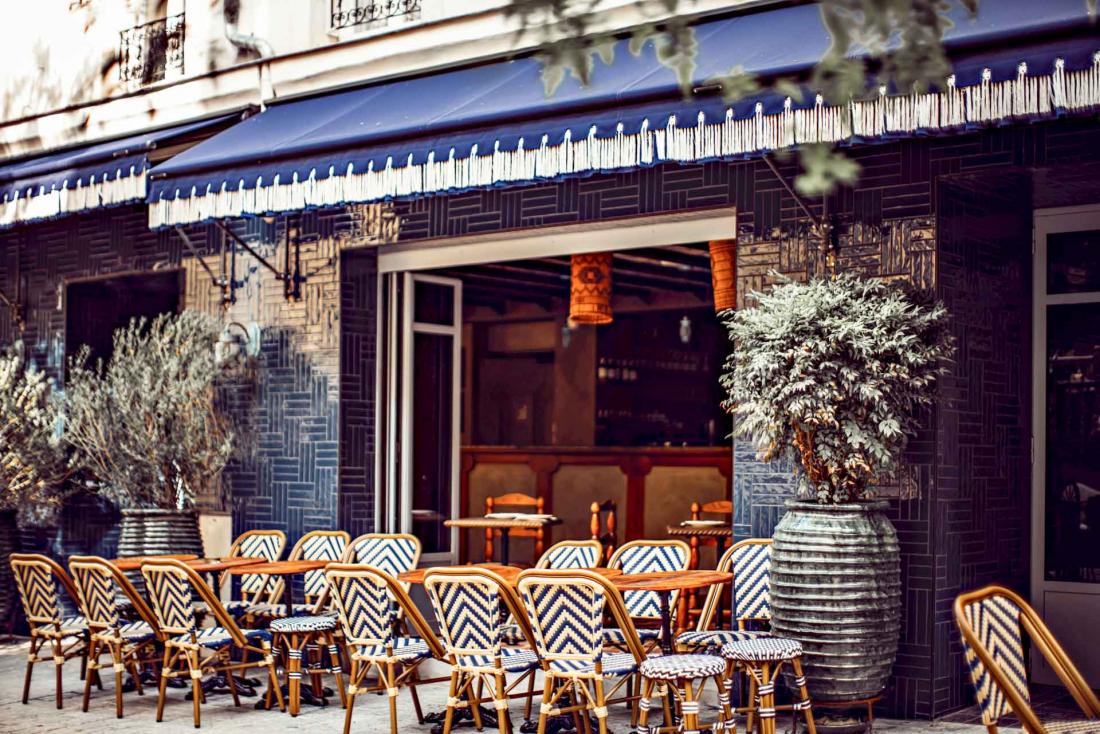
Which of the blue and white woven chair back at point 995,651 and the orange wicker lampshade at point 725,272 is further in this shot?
the orange wicker lampshade at point 725,272

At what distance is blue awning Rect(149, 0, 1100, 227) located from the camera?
6.28 metres

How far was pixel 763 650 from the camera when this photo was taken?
6578 mm

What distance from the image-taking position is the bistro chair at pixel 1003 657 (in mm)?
4316

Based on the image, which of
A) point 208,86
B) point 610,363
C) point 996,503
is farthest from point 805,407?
point 610,363

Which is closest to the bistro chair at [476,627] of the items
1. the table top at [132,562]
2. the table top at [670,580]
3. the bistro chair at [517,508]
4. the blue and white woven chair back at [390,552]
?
the table top at [670,580]

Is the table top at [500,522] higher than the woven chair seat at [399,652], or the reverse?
the table top at [500,522]

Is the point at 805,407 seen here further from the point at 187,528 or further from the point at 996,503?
the point at 187,528

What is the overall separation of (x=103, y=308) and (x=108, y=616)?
4841mm

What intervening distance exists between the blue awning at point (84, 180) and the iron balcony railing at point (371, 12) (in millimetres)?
1135

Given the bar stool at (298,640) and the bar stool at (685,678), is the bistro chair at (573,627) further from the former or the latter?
the bar stool at (298,640)

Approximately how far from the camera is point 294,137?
9305mm

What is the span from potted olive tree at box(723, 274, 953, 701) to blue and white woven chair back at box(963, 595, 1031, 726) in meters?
1.91

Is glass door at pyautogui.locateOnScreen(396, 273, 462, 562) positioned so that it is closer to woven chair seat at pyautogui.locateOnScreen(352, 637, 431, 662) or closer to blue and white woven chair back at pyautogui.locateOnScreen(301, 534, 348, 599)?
blue and white woven chair back at pyautogui.locateOnScreen(301, 534, 348, 599)

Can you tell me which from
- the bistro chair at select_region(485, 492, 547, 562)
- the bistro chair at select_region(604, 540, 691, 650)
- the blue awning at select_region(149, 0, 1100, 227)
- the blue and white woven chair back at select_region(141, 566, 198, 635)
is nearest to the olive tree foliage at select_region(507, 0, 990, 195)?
the blue awning at select_region(149, 0, 1100, 227)
